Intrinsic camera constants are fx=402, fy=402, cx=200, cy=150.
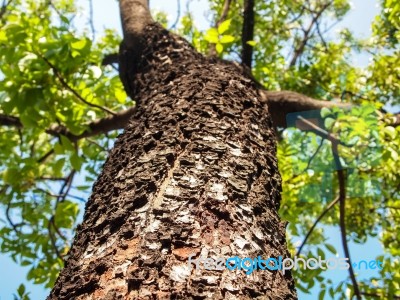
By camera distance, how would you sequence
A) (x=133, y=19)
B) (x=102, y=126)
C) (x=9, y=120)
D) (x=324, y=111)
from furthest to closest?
1. (x=102, y=126)
2. (x=9, y=120)
3. (x=133, y=19)
4. (x=324, y=111)

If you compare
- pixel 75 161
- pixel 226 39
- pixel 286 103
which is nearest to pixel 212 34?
pixel 226 39

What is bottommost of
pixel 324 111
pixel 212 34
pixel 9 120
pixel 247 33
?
pixel 324 111

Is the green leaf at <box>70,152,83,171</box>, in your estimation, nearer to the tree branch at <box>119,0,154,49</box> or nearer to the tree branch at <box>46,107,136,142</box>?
the tree branch at <box>46,107,136,142</box>

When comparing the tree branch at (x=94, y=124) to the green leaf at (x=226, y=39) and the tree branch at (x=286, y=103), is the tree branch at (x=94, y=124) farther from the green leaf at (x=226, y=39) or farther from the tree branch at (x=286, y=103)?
→ the tree branch at (x=286, y=103)

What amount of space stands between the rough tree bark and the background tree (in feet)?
3.45

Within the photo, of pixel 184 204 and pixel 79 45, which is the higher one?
pixel 79 45

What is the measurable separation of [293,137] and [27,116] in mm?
2010

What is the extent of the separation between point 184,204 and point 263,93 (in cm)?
159

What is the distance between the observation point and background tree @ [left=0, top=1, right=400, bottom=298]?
256 cm

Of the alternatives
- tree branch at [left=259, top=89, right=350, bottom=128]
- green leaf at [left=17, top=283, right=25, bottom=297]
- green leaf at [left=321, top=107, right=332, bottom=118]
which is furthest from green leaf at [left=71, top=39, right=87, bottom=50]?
green leaf at [left=17, top=283, right=25, bottom=297]

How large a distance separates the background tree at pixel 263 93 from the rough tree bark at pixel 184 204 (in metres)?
1.05

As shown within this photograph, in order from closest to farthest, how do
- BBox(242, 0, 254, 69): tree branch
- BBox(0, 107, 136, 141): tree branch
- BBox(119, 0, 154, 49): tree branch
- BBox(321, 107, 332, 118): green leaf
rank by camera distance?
BBox(321, 107, 332, 118): green leaf → BBox(119, 0, 154, 49): tree branch → BBox(0, 107, 136, 141): tree branch → BBox(242, 0, 254, 69): tree branch

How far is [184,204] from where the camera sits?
106 cm

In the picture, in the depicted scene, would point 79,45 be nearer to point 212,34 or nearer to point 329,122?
point 212,34
